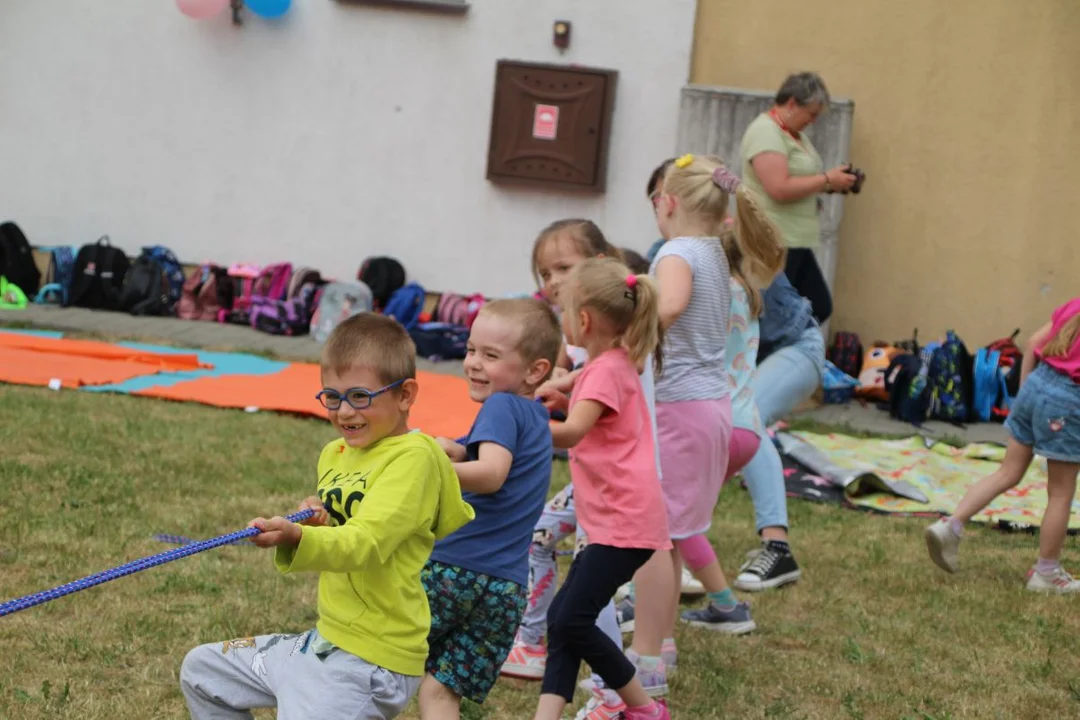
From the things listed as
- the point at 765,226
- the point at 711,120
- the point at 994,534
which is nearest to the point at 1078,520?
the point at 994,534

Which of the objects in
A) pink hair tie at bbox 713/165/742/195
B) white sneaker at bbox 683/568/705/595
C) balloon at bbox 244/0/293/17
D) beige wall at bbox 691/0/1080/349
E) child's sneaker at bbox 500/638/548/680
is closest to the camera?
child's sneaker at bbox 500/638/548/680

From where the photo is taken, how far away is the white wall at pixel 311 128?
33.1ft

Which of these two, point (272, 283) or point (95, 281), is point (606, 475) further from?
point (95, 281)

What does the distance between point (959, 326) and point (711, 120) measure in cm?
231

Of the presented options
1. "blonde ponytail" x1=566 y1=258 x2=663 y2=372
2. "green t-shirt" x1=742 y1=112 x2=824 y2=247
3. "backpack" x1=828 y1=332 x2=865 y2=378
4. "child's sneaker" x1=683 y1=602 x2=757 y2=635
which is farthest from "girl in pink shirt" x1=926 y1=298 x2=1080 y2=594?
"backpack" x1=828 y1=332 x2=865 y2=378

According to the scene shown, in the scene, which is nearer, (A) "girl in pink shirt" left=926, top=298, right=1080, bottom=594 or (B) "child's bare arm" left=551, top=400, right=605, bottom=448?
(B) "child's bare arm" left=551, top=400, right=605, bottom=448

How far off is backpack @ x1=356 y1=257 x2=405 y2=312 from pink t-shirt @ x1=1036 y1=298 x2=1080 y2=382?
6.00 metres

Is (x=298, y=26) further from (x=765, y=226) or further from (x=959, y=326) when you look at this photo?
(x=765, y=226)

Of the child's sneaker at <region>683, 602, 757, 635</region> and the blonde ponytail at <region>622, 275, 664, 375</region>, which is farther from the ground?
the blonde ponytail at <region>622, 275, 664, 375</region>

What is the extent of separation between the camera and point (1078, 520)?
637 cm

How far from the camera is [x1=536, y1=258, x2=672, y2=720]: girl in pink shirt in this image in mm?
3414

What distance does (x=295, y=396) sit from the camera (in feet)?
25.4

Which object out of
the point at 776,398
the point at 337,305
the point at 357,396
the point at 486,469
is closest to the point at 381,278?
the point at 337,305

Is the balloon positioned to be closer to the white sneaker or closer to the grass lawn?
the grass lawn
